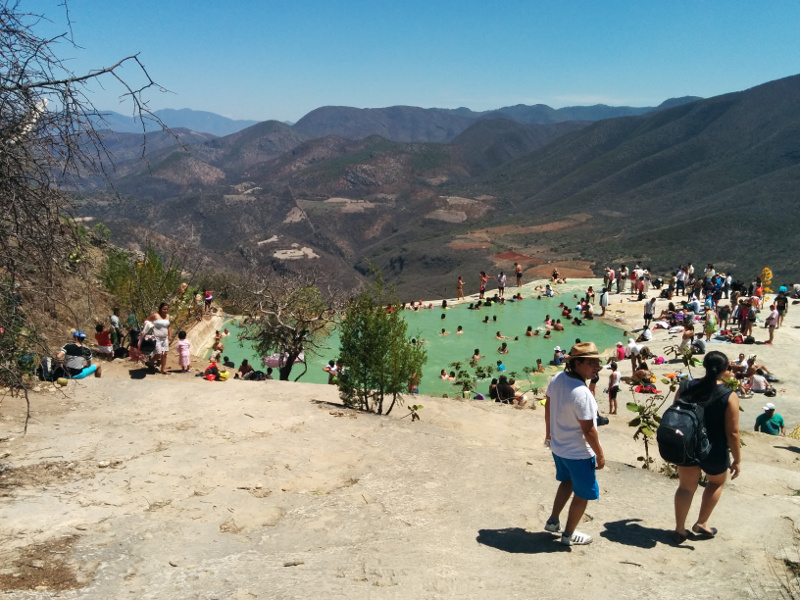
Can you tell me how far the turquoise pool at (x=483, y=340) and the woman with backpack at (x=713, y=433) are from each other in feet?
35.4

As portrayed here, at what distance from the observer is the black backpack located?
4535 mm

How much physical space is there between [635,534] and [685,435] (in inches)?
42.2

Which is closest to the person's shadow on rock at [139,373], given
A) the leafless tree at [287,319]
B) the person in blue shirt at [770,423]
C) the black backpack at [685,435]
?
the leafless tree at [287,319]

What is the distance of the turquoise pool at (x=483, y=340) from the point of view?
683 inches

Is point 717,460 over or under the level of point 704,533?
over

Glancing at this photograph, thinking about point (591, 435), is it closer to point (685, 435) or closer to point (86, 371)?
point (685, 435)

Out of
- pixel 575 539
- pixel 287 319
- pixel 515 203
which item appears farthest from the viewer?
pixel 515 203

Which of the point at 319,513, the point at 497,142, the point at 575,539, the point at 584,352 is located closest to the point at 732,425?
the point at 584,352

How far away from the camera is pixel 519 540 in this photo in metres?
4.84

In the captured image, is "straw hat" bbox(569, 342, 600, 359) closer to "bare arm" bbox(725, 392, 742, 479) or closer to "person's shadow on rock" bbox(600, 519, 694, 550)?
"bare arm" bbox(725, 392, 742, 479)

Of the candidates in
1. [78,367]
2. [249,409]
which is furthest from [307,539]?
[78,367]

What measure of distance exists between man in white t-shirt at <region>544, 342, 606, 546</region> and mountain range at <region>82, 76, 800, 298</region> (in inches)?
517

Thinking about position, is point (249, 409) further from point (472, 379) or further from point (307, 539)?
point (472, 379)

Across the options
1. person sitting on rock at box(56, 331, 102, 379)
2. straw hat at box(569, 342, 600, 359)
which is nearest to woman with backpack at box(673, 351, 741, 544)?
straw hat at box(569, 342, 600, 359)
